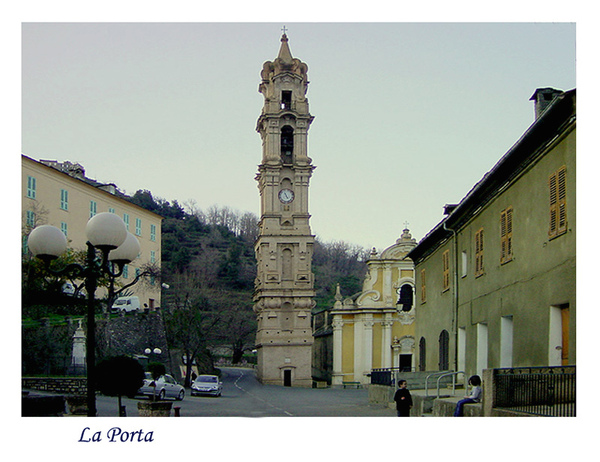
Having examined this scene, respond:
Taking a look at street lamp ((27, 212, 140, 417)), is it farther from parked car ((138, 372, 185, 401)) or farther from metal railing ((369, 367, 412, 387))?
parked car ((138, 372, 185, 401))

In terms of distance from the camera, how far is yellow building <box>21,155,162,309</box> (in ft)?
145

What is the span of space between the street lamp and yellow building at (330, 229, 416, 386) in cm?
4366

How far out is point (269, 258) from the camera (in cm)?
5919

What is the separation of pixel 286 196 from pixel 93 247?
4803 cm

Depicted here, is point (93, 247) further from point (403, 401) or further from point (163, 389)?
point (163, 389)

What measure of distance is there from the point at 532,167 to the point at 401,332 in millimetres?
40596

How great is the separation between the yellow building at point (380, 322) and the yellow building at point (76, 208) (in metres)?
14.5

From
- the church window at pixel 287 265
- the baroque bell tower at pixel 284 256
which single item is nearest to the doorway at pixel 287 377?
the baroque bell tower at pixel 284 256

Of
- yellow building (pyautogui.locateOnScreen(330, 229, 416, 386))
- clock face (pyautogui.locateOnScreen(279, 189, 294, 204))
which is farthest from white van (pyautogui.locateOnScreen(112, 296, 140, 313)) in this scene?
yellow building (pyautogui.locateOnScreen(330, 229, 416, 386))

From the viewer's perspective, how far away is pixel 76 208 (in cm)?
5012

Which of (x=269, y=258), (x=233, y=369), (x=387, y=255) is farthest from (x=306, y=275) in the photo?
(x=233, y=369)

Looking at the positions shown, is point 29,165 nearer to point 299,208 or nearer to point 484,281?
point 299,208

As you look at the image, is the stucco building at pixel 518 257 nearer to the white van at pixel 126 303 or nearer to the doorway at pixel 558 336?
the doorway at pixel 558 336

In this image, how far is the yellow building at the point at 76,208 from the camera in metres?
44.3
